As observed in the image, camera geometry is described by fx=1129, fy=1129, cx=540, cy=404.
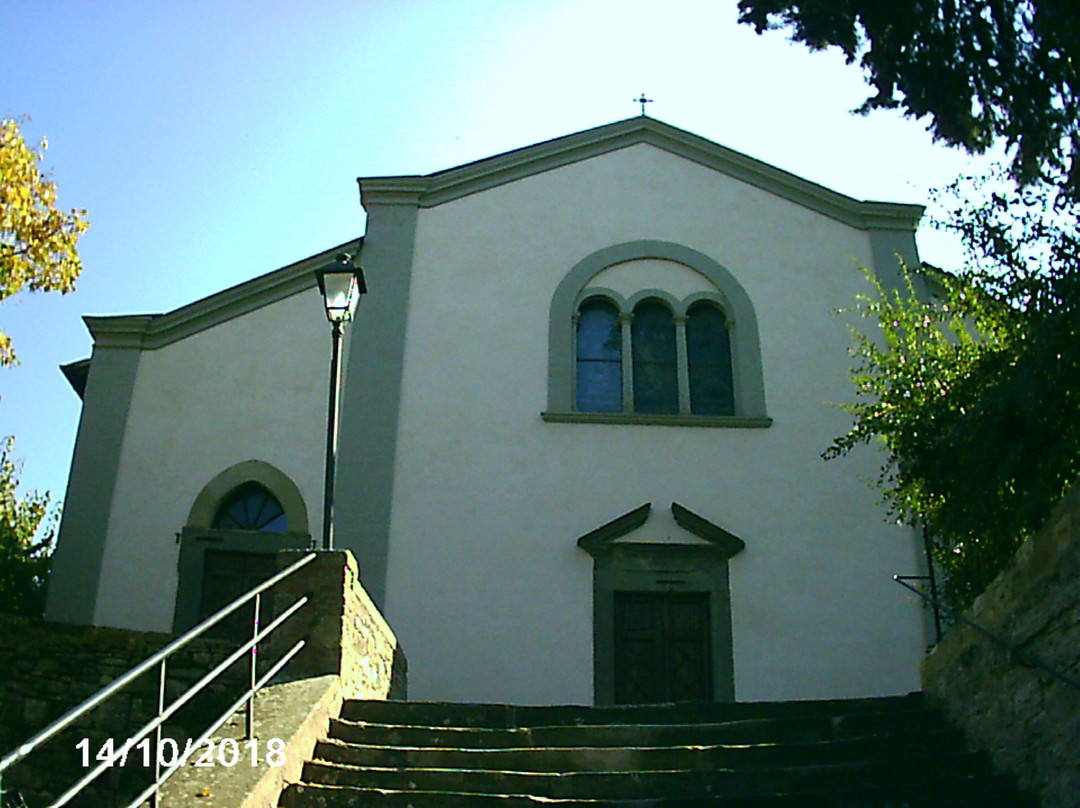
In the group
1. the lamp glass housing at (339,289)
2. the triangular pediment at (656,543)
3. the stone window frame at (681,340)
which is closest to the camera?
the lamp glass housing at (339,289)

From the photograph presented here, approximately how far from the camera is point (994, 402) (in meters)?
6.57

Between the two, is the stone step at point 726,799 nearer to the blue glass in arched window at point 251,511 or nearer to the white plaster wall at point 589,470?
the white plaster wall at point 589,470

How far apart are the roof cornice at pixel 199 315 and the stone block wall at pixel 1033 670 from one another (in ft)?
28.3

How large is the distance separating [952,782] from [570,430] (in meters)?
6.91

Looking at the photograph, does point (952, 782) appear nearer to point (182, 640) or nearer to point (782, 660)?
point (182, 640)

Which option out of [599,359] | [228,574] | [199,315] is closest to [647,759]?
[228,574]

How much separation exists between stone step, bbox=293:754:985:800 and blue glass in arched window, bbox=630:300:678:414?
7051 mm

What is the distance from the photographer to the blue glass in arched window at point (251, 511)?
12188 mm

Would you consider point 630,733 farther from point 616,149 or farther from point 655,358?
point 616,149

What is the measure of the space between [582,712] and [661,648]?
463cm

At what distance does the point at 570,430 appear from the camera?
12602 millimetres

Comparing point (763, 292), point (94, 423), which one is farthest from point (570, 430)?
point (94, 423)

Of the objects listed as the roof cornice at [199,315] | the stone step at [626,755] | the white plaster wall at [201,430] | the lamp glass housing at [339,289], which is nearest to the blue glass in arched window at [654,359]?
the white plaster wall at [201,430]

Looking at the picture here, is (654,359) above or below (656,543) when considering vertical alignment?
above
